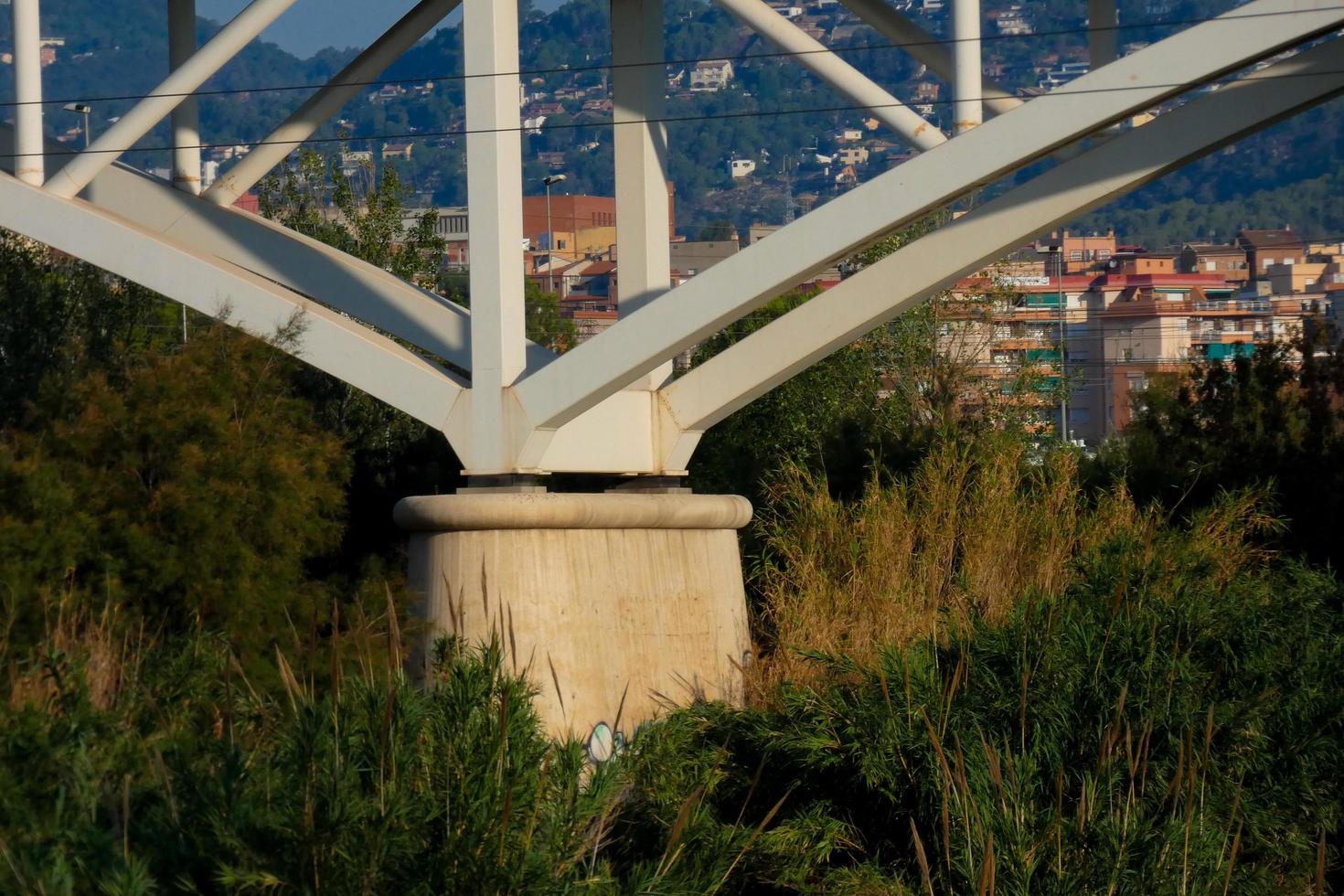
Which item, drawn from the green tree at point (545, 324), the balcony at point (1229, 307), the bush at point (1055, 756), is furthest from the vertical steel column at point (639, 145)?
the balcony at point (1229, 307)

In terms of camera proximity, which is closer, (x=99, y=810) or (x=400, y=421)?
(x=99, y=810)

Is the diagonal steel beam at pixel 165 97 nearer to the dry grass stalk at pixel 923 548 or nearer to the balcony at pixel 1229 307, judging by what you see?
the dry grass stalk at pixel 923 548

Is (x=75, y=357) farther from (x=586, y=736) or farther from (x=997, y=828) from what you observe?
(x=997, y=828)

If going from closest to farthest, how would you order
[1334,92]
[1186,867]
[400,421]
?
[1186,867]
[1334,92]
[400,421]

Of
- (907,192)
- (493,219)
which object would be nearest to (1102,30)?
(907,192)

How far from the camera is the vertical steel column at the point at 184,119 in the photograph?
679 inches

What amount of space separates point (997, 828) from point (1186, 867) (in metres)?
1.00

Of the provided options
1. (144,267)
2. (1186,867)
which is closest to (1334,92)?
(1186,867)

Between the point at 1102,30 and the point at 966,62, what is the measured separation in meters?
1.93

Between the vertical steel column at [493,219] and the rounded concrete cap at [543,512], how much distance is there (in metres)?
0.43

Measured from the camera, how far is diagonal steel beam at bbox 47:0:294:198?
1493 cm

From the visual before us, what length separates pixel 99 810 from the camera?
8.15 metres

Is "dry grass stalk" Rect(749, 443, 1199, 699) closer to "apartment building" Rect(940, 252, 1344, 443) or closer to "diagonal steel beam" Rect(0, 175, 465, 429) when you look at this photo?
"diagonal steel beam" Rect(0, 175, 465, 429)

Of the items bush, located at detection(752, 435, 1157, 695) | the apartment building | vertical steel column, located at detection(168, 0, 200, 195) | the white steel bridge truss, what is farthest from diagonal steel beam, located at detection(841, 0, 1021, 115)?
the apartment building
